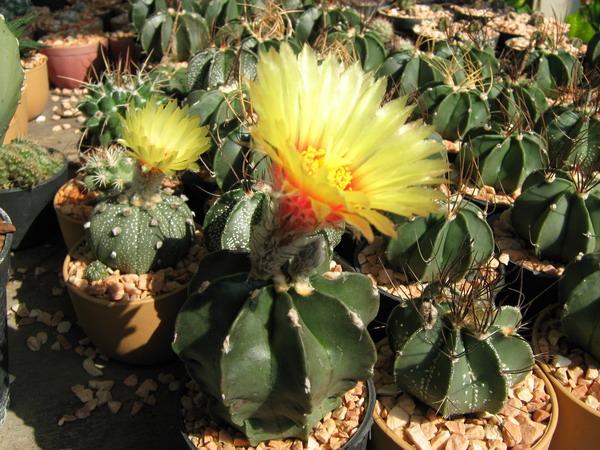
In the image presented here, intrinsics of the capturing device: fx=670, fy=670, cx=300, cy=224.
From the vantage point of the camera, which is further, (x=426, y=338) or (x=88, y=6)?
(x=88, y=6)

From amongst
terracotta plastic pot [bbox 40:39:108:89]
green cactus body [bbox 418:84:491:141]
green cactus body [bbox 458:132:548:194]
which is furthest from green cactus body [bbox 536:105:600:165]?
terracotta plastic pot [bbox 40:39:108:89]

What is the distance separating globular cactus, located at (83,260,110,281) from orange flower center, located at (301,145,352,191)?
3.69 feet

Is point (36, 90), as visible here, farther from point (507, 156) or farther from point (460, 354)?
point (460, 354)

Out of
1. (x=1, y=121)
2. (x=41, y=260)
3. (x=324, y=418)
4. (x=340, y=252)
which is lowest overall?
(x=41, y=260)

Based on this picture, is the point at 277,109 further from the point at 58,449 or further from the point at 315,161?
the point at 58,449

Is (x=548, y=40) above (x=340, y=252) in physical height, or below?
above

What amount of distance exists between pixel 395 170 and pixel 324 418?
0.76 m

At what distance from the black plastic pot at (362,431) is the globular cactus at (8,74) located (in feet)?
2.71

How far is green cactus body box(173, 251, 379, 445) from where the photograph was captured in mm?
1191

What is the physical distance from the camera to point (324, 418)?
59.4 inches

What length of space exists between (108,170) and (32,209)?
1.64 ft

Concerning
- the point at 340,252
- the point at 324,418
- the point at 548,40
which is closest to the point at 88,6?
the point at 548,40

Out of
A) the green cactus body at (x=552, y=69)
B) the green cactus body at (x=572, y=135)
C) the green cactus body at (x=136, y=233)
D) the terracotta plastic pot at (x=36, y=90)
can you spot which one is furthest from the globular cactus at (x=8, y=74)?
the green cactus body at (x=552, y=69)

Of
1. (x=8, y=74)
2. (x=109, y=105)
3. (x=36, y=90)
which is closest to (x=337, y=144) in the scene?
(x=8, y=74)
